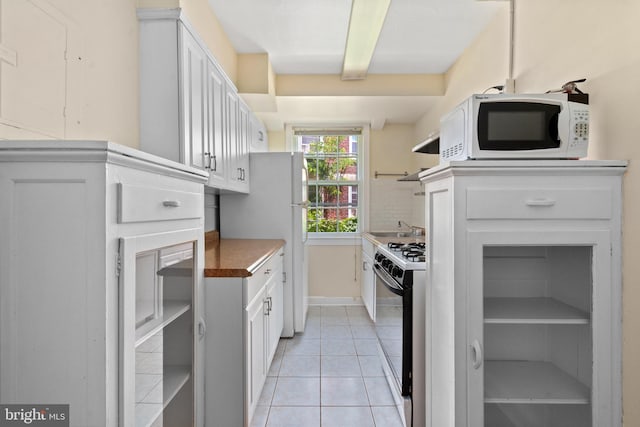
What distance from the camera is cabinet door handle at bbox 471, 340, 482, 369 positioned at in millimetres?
1271

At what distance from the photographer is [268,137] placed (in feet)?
15.5

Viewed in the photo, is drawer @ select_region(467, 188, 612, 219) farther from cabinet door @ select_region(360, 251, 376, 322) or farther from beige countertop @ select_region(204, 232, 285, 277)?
cabinet door @ select_region(360, 251, 376, 322)

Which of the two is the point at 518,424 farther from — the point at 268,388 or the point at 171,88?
the point at 171,88

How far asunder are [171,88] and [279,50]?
1614 mm

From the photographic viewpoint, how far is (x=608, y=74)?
4.57 feet

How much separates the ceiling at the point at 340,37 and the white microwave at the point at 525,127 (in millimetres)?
1440

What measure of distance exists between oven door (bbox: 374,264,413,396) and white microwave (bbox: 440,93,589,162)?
0.84 metres

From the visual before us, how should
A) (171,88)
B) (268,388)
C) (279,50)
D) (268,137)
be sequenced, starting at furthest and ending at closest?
(268,137) < (279,50) < (268,388) < (171,88)

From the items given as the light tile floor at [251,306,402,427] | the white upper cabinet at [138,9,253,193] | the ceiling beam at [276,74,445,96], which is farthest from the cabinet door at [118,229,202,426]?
the ceiling beam at [276,74,445,96]

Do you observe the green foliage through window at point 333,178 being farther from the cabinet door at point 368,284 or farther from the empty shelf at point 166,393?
the empty shelf at point 166,393

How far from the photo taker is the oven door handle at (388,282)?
6.58ft

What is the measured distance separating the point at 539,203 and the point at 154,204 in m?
1.35

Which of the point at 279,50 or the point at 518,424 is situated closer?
the point at 518,424

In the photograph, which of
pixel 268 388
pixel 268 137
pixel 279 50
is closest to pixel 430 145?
pixel 279 50
